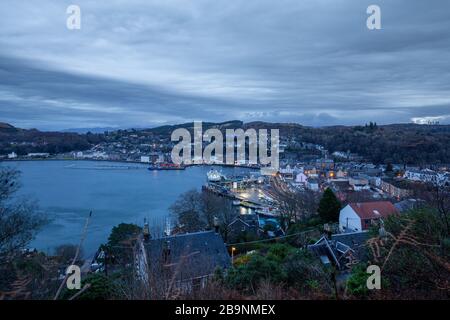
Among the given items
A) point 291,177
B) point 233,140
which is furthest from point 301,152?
point 291,177

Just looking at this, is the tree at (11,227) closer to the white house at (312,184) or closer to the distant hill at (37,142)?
the white house at (312,184)

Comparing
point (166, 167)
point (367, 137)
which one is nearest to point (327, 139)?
point (367, 137)

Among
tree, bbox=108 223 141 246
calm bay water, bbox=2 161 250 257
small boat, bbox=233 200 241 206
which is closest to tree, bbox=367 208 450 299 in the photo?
calm bay water, bbox=2 161 250 257

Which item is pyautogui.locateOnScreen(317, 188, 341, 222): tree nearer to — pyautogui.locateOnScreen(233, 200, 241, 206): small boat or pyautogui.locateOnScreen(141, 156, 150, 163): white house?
pyautogui.locateOnScreen(233, 200, 241, 206): small boat

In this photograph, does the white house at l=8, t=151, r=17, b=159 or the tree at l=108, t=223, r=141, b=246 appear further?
the white house at l=8, t=151, r=17, b=159

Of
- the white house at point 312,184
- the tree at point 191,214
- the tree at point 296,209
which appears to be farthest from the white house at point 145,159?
the tree at point 296,209
